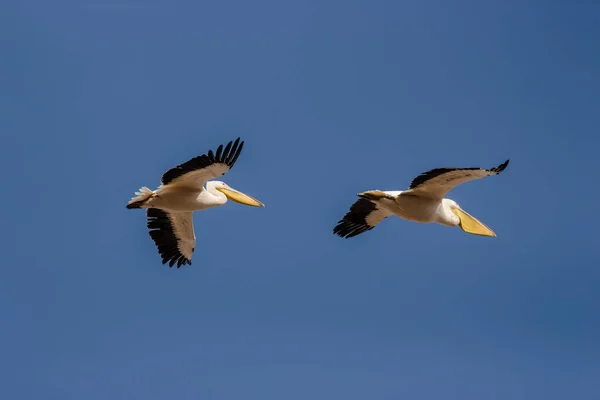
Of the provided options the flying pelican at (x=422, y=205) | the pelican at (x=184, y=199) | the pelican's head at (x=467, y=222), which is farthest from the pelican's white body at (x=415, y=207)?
the pelican at (x=184, y=199)

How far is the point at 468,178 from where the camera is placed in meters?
14.8

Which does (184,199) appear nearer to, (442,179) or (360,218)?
(360,218)

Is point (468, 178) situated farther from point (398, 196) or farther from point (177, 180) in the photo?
point (177, 180)

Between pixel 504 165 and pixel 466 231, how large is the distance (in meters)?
3.22

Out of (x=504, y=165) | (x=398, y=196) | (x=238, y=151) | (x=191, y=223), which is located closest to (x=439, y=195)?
(x=398, y=196)

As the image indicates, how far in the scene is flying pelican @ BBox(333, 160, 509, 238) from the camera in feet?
48.1

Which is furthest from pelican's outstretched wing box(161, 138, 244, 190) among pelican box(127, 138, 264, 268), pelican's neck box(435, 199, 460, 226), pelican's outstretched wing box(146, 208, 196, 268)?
pelican's neck box(435, 199, 460, 226)

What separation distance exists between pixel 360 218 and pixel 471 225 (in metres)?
1.88

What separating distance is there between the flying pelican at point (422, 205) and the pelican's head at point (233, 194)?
155 cm

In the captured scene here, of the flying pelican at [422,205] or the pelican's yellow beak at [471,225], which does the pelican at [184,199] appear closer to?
the flying pelican at [422,205]

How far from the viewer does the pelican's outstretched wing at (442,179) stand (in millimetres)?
14312

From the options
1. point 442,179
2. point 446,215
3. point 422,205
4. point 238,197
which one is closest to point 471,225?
point 446,215

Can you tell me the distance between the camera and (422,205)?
612 inches

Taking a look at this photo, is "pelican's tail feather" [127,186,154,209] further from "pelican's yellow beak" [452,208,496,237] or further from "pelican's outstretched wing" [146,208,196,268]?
"pelican's yellow beak" [452,208,496,237]
